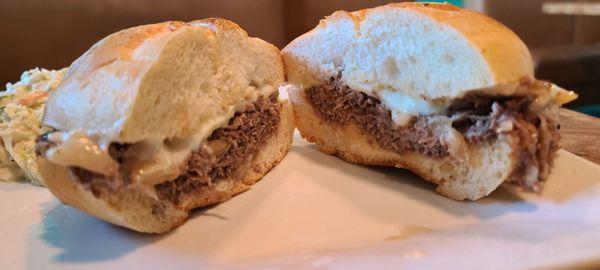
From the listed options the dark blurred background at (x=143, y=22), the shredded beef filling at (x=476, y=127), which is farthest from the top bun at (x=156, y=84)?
the dark blurred background at (x=143, y=22)

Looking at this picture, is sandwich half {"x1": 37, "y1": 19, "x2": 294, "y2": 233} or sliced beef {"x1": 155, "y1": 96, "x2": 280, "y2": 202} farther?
sliced beef {"x1": 155, "y1": 96, "x2": 280, "y2": 202}

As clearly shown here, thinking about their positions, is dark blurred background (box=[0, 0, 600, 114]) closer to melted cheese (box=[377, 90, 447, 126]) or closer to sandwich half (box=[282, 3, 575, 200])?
sandwich half (box=[282, 3, 575, 200])

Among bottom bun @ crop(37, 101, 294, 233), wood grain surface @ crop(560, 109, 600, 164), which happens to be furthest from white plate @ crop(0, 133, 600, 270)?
wood grain surface @ crop(560, 109, 600, 164)

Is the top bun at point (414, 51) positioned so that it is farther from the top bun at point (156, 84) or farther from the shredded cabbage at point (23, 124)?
the shredded cabbage at point (23, 124)

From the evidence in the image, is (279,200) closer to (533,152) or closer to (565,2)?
(533,152)

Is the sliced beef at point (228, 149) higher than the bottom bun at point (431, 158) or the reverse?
higher

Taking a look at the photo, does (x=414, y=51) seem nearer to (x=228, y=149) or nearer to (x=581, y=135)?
(x=228, y=149)
